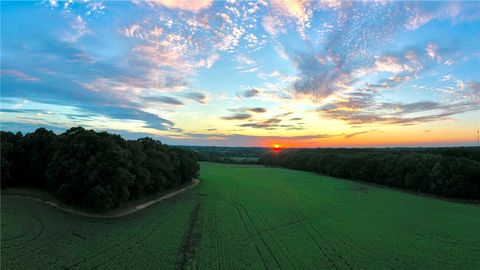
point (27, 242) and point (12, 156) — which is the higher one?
point (12, 156)

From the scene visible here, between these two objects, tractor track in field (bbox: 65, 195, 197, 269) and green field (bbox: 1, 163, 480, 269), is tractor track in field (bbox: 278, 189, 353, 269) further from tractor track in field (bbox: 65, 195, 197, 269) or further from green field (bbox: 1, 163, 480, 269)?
tractor track in field (bbox: 65, 195, 197, 269)

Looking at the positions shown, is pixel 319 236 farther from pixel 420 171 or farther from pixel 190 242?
pixel 420 171

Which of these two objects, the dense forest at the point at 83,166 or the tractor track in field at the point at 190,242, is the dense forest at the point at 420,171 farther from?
the dense forest at the point at 83,166

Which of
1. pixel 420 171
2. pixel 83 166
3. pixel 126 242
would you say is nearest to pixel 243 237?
pixel 126 242

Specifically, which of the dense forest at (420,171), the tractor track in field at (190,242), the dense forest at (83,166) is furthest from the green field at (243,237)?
the dense forest at (420,171)

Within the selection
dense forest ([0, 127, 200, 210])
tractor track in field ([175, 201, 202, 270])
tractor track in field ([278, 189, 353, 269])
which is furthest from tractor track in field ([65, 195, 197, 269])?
tractor track in field ([278, 189, 353, 269])

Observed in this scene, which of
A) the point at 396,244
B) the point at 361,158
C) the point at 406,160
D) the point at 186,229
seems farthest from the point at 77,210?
the point at 361,158

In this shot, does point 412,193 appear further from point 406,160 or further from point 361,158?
point 361,158
